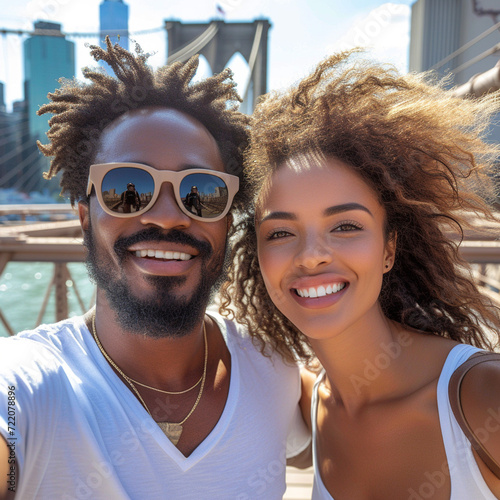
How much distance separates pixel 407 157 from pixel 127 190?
31.5 inches

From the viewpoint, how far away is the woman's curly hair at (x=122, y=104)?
5.07 ft

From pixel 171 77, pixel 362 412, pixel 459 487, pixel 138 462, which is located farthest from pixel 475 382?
pixel 171 77

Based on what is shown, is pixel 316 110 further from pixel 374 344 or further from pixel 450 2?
pixel 450 2

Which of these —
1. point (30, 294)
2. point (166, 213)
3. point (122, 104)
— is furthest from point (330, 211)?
point (30, 294)

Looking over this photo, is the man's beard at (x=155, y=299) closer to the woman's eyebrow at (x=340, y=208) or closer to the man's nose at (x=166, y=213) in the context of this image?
the man's nose at (x=166, y=213)

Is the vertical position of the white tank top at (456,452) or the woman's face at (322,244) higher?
the woman's face at (322,244)

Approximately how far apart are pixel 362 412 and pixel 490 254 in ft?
3.48

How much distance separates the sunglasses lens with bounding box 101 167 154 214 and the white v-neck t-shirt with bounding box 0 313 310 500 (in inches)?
14.5

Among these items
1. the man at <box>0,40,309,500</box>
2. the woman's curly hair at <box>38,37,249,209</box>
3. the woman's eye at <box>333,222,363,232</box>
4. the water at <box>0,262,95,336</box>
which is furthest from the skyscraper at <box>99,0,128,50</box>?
the water at <box>0,262,95,336</box>

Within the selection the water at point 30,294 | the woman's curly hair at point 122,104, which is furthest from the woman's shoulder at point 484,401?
the water at point 30,294

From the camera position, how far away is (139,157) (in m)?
1.37

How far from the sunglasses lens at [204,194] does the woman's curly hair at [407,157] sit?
12 centimetres

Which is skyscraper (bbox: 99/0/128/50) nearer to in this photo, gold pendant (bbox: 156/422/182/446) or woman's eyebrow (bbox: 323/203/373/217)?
woman's eyebrow (bbox: 323/203/373/217)

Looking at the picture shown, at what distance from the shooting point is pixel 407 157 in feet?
4.46
